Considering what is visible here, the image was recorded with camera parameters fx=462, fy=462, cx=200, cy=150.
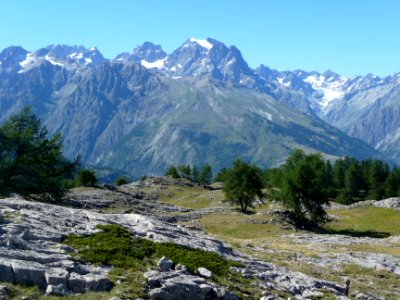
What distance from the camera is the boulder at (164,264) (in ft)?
71.6

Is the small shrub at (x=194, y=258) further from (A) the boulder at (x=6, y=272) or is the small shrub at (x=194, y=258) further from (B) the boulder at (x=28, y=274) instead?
(A) the boulder at (x=6, y=272)

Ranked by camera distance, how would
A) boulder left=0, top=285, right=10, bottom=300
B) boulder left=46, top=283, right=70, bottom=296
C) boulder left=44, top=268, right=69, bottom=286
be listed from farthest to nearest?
boulder left=44, top=268, right=69, bottom=286 < boulder left=46, top=283, right=70, bottom=296 < boulder left=0, top=285, right=10, bottom=300

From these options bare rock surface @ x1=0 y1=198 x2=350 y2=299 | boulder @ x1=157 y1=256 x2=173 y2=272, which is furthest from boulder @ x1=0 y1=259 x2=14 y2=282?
boulder @ x1=157 y1=256 x2=173 y2=272

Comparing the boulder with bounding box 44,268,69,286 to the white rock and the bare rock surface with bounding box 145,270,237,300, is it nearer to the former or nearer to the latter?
the white rock

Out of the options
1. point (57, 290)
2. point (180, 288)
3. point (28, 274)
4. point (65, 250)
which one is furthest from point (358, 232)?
point (28, 274)

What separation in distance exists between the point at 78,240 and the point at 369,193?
434ft

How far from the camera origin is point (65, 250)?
21.8 meters

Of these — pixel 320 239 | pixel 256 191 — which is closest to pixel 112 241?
pixel 320 239

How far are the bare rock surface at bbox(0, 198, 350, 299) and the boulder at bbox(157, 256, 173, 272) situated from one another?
5.21 feet

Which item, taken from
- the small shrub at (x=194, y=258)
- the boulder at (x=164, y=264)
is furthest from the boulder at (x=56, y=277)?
the small shrub at (x=194, y=258)

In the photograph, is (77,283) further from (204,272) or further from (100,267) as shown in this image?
(204,272)

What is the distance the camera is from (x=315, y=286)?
26.0 meters

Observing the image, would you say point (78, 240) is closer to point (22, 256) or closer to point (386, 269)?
point (22, 256)

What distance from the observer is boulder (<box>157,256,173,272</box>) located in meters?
21.8
